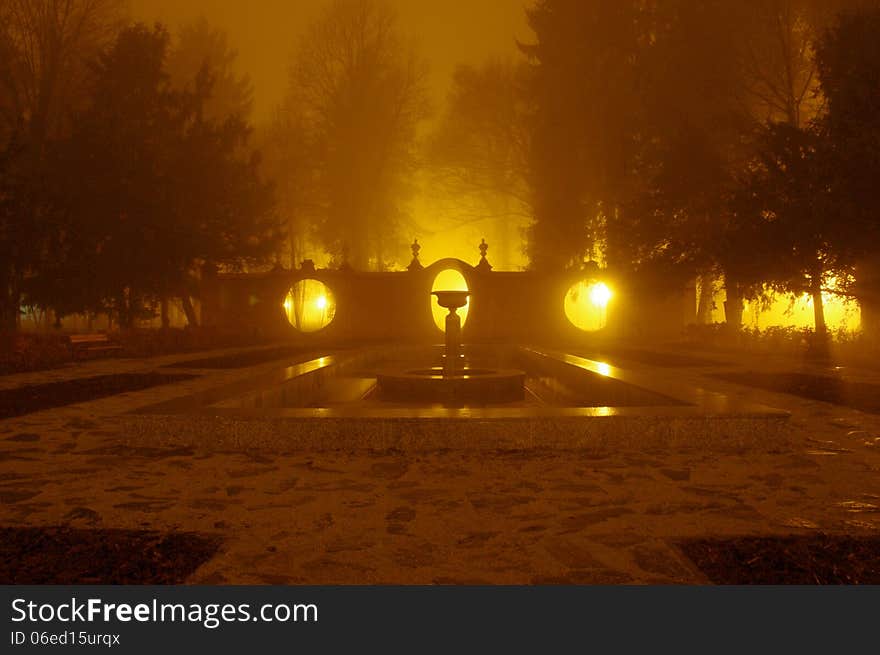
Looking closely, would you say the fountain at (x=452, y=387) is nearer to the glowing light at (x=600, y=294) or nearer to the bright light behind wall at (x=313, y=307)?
the glowing light at (x=600, y=294)

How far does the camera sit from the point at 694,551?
430cm

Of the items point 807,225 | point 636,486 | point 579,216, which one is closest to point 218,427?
point 636,486

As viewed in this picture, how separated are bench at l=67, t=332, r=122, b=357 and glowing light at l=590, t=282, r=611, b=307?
19912 mm

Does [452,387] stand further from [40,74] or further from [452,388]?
[40,74]

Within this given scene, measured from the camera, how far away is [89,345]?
68.0 ft

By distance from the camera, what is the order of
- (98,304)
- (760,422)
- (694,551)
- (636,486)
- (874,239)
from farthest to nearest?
(98,304) < (874,239) < (760,422) < (636,486) < (694,551)

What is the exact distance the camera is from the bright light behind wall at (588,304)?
3281cm

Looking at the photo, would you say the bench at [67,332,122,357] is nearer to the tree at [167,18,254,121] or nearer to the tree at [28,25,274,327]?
the tree at [28,25,274,327]

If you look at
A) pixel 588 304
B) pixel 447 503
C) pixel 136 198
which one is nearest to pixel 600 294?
pixel 588 304

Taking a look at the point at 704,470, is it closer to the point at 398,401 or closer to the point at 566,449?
the point at 566,449

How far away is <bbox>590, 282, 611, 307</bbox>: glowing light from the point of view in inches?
1291

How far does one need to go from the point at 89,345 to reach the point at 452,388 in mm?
13932

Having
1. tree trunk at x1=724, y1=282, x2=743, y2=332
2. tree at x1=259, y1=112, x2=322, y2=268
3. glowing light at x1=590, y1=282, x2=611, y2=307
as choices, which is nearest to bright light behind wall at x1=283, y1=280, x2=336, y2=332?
tree at x1=259, y1=112, x2=322, y2=268

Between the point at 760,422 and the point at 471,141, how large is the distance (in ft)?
113
